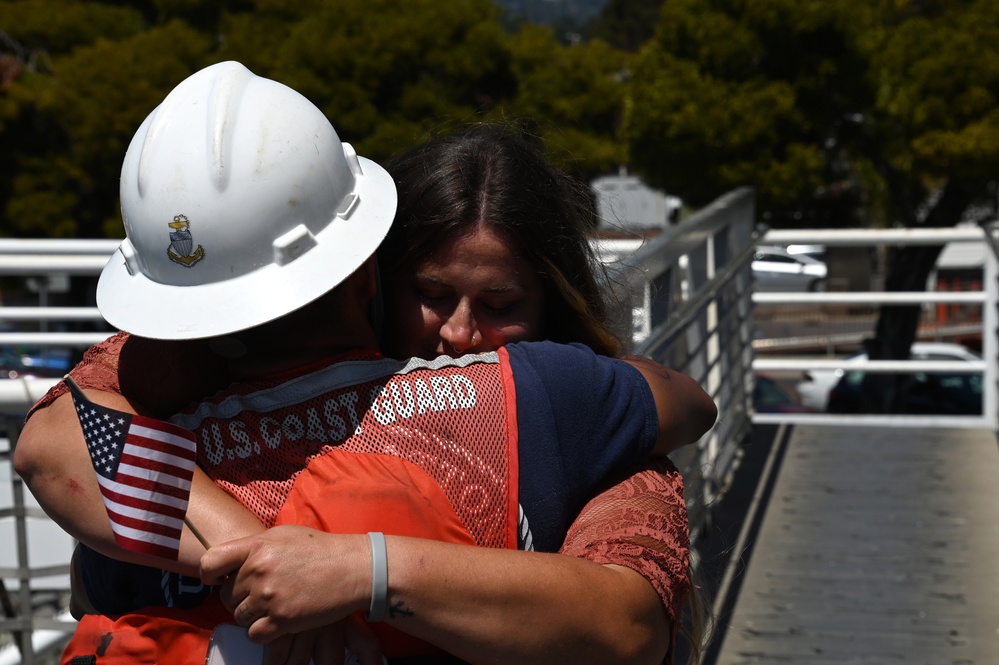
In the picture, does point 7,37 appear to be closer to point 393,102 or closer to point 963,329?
point 393,102

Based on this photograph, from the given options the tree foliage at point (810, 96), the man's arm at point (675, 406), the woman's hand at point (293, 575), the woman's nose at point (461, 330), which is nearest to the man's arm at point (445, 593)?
the woman's hand at point (293, 575)

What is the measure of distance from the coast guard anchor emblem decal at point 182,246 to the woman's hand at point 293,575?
15.6 inches

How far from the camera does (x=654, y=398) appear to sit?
5.13 ft

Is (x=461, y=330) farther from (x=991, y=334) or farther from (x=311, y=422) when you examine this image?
(x=991, y=334)

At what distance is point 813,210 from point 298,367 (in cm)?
1724

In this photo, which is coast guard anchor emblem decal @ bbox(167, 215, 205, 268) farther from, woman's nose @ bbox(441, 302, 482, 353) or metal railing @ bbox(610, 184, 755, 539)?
metal railing @ bbox(610, 184, 755, 539)

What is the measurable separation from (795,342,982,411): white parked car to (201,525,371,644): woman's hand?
20.0 metres

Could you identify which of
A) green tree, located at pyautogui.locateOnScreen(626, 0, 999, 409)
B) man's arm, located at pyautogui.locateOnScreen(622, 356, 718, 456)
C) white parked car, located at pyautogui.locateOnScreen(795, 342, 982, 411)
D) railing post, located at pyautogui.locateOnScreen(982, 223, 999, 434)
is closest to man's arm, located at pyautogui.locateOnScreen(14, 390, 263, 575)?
man's arm, located at pyautogui.locateOnScreen(622, 356, 718, 456)

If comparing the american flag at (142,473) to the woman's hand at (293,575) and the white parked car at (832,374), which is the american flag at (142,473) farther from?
the white parked car at (832,374)

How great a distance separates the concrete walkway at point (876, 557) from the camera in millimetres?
4242

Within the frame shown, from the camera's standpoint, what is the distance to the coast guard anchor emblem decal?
1.48 meters

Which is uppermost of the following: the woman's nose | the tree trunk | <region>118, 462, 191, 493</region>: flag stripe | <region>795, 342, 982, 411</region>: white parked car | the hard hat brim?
the hard hat brim

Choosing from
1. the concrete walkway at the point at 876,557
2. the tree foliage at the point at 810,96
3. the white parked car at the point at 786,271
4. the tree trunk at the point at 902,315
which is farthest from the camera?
the white parked car at the point at 786,271

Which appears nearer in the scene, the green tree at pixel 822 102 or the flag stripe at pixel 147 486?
the flag stripe at pixel 147 486
